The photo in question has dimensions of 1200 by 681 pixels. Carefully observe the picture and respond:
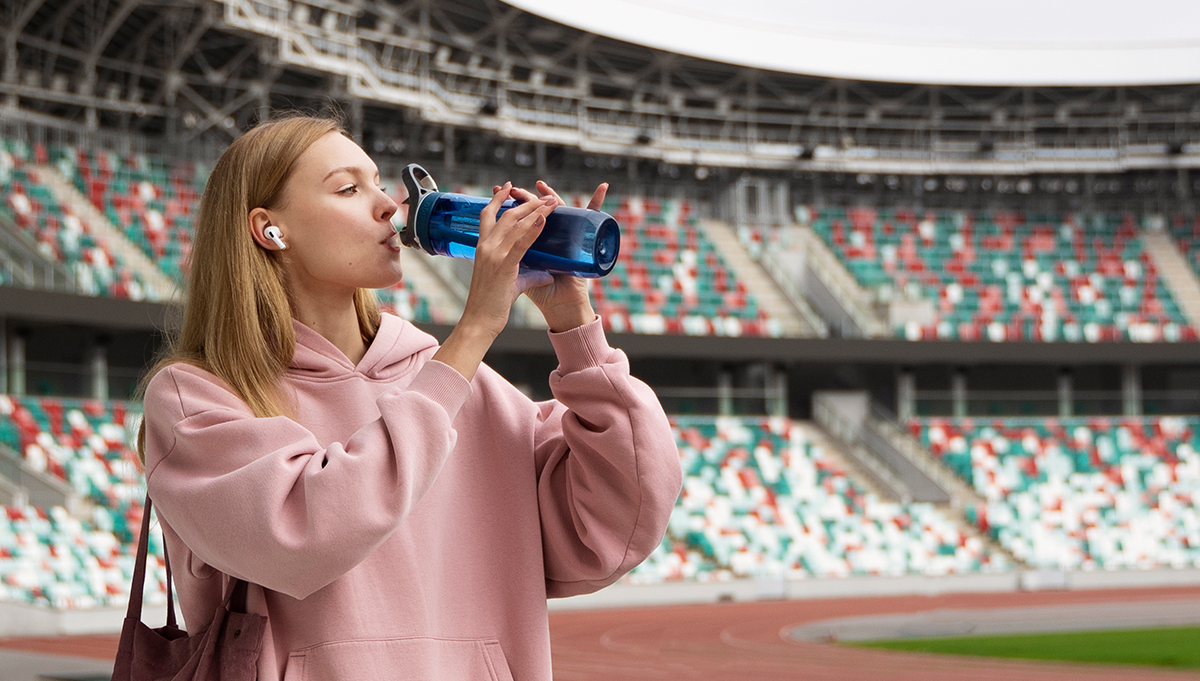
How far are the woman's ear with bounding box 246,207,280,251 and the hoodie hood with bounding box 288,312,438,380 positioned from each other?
0.40 feet

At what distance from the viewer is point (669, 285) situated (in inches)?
1034

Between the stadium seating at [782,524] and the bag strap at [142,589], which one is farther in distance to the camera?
the stadium seating at [782,524]

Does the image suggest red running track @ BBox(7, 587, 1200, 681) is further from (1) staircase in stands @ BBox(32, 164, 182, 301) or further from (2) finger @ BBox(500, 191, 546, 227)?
(2) finger @ BBox(500, 191, 546, 227)

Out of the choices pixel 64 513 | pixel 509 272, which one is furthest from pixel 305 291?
pixel 64 513

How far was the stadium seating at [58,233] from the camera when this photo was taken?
60.3ft

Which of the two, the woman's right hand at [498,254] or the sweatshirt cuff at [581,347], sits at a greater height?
the woman's right hand at [498,254]

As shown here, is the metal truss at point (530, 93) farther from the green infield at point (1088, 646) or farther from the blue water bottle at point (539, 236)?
the blue water bottle at point (539, 236)

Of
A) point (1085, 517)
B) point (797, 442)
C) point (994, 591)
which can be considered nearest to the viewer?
point (994, 591)

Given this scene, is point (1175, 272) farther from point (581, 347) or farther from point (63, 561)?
point (581, 347)

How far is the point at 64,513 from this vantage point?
1530 centimetres

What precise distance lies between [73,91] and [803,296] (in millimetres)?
15484

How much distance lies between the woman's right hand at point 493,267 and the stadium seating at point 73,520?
37.9 feet

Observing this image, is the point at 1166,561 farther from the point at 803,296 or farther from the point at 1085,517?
the point at 803,296

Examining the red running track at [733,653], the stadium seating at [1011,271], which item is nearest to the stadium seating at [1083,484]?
the stadium seating at [1011,271]
